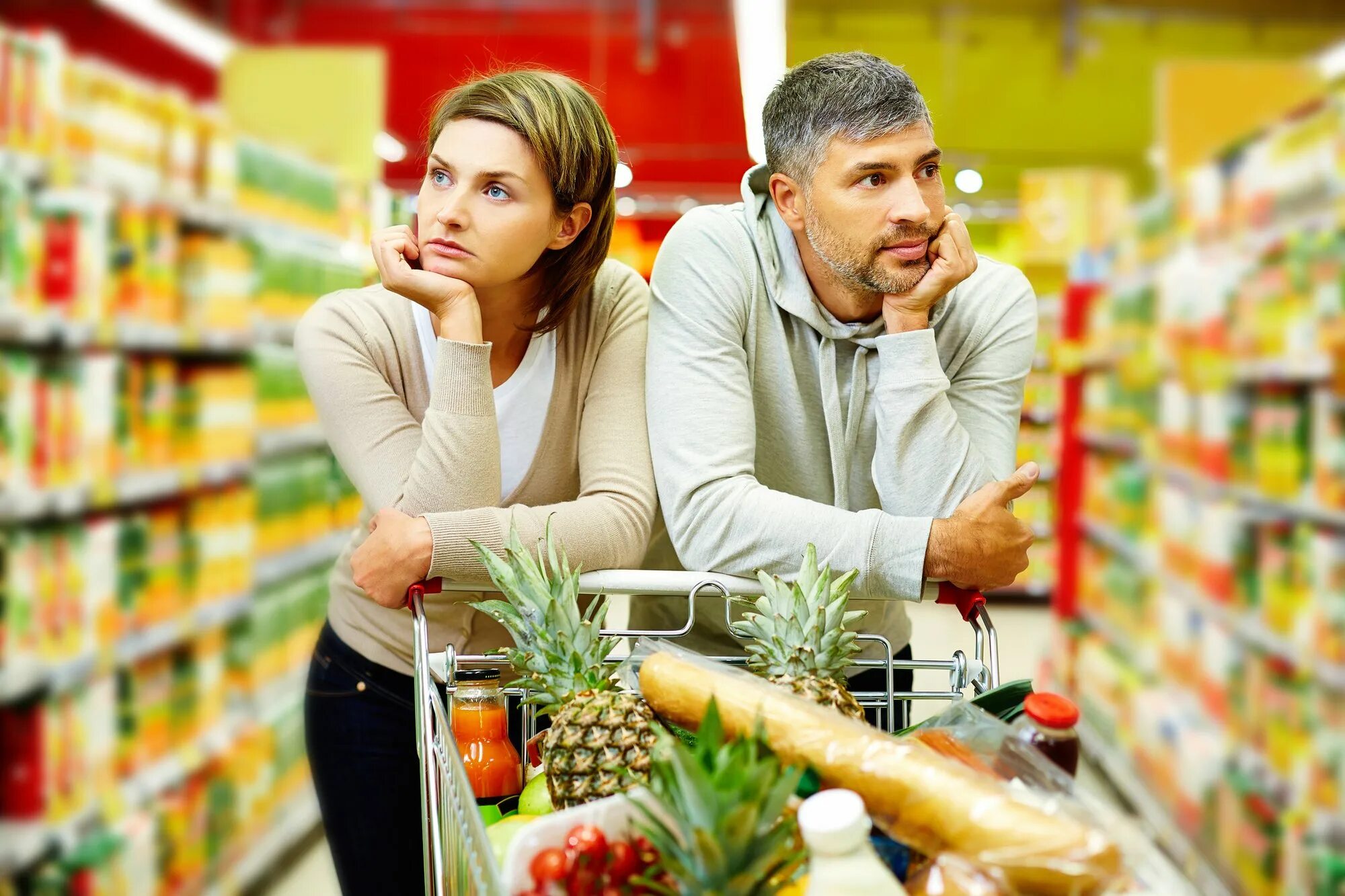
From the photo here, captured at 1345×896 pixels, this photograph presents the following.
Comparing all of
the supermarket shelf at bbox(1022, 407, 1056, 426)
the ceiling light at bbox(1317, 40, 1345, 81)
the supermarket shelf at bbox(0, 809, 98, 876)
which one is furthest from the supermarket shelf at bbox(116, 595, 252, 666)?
the supermarket shelf at bbox(1022, 407, 1056, 426)

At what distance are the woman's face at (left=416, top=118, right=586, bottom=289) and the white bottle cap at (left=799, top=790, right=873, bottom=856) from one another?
3.33 feet

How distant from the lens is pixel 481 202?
1.63m

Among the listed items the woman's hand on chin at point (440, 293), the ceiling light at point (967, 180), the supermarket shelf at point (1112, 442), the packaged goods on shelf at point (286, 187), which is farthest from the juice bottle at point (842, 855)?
the ceiling light at point (967, 180)

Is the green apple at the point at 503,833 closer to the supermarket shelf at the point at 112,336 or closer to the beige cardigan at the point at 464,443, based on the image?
the beige cardigan at the point at 464,443

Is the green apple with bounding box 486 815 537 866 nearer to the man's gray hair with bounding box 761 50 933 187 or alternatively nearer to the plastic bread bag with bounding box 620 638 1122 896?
the plastic bread bag with bounding box 620 638 1122 896

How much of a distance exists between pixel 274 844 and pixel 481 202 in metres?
3.06

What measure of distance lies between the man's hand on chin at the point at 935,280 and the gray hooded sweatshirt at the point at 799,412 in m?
0.03

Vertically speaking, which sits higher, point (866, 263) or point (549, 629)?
point (866, 263)

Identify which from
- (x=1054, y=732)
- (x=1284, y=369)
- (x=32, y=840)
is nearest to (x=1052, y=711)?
(x=1054, y=732)

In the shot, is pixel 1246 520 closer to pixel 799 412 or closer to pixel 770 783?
pixel 799 412

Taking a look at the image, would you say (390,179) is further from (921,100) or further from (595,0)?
(921,100)

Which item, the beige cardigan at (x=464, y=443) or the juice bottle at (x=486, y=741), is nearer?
the juice bottle at (x=486, y=741)

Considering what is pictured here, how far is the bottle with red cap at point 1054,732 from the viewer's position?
3.27 ft

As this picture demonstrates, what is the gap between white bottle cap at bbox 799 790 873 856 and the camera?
800 millimetres
